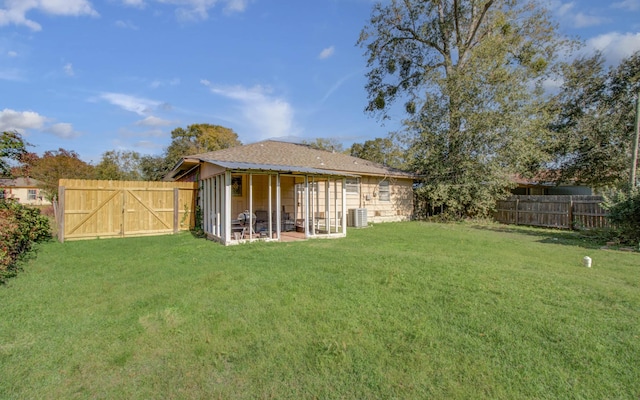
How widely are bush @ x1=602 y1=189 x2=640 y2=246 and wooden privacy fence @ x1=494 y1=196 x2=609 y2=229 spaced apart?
9.58ft

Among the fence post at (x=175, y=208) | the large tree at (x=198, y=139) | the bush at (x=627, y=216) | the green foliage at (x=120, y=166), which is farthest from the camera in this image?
the large tree at (x=198, y=139)

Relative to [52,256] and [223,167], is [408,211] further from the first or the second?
[52,256]

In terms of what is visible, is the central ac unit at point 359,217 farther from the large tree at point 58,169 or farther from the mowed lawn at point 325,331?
the large tree at point 58,169

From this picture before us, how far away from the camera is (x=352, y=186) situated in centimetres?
1523

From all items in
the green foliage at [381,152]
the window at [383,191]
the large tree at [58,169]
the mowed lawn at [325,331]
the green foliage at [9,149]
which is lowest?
the mowed lawn at [325,331]

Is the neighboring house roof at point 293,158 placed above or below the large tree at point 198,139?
below

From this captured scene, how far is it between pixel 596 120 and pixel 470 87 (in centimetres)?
888

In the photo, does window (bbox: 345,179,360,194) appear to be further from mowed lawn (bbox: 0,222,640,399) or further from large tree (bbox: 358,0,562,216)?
mowed lawn (bbox: 0,222,640,399)

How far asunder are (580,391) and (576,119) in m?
22.5

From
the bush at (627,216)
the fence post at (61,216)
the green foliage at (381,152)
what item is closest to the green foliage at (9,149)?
the fence post at (61,216)

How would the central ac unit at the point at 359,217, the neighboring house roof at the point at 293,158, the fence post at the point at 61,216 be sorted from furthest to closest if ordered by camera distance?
the central ac unit at the point at 359,217
the neighboring house roof at the point at 293,158
the fence post at the point at 61,216

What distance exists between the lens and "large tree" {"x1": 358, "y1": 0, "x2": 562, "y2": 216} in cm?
1555

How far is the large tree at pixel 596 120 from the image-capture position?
57.0 ft

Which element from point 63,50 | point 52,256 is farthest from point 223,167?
point 63,50
